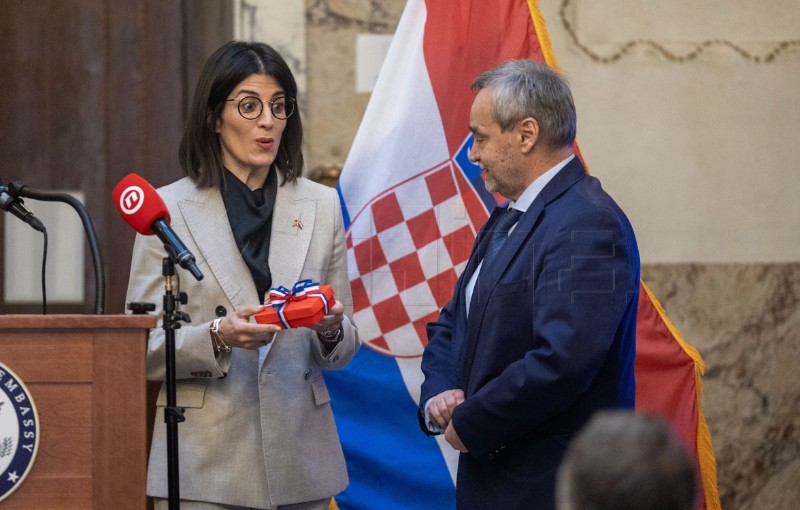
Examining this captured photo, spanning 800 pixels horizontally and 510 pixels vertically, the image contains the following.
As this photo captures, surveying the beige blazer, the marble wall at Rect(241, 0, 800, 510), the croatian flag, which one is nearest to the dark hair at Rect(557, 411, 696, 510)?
the beige blazer

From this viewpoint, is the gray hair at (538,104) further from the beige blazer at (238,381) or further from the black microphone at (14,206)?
the black microphone at (14,206)

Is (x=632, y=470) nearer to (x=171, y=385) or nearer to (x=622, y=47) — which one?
(x=171, y=385)

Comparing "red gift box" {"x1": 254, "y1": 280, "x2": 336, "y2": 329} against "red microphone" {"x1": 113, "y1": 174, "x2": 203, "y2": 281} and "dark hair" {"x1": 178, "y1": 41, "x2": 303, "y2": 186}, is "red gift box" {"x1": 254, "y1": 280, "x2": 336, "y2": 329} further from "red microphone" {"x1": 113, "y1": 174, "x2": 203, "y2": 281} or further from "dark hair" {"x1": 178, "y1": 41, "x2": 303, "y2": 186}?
"dark hair" {"x1": 178, "y1": 41, "x2": 303, "y2": 186}

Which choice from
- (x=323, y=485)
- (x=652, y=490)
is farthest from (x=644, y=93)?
(x=652, y=490)

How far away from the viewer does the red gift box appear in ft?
7.79

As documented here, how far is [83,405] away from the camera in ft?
7.38

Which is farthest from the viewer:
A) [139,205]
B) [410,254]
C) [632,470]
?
[410,254]

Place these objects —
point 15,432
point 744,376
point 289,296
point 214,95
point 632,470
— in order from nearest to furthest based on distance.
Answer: point 632,470 → point 15,432 → point 289,296 → point 214,95 → point 744,376

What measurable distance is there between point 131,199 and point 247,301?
1.52 ft

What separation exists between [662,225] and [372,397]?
1.51m

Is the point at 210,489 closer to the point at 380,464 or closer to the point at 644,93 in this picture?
the point at 380,464

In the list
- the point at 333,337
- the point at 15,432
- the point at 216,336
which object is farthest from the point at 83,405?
→ the point at 333,337

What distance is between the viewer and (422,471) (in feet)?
11.8

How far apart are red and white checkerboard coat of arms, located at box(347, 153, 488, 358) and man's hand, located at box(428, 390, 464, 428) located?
1022mm
